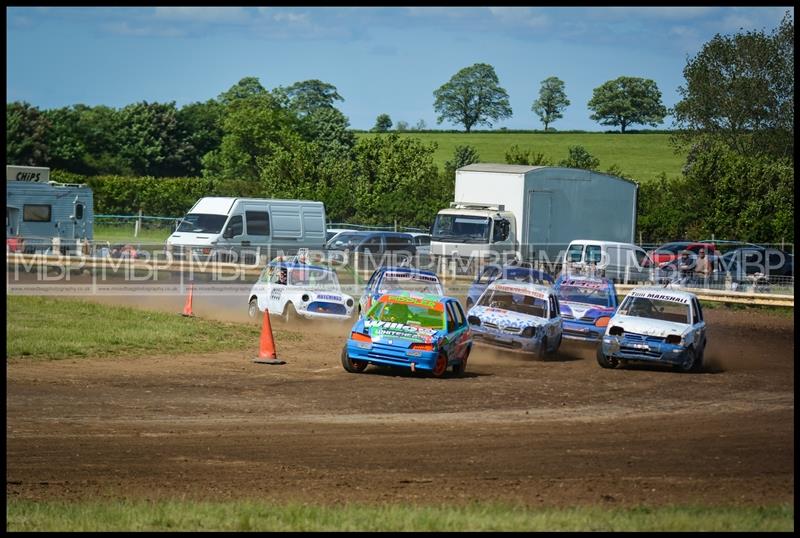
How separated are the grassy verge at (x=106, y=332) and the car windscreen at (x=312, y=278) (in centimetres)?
147

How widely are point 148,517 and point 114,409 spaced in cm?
635

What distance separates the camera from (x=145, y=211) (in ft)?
219

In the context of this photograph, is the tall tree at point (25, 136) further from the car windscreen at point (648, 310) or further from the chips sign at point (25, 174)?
the car windscreen at point (648, 310)

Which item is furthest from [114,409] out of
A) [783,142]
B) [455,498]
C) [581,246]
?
[783,142]

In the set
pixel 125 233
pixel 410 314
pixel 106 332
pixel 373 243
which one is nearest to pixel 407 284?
pixel 410 314

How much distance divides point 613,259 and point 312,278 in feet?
49.9

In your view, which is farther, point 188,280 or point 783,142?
point 783,142

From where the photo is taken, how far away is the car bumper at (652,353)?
71.6 feet

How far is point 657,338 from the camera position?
21.9 meters

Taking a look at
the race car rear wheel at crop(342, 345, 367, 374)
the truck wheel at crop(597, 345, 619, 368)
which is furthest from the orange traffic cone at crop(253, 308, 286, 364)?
the truck wheel at crop(597, 345, 619, 368)

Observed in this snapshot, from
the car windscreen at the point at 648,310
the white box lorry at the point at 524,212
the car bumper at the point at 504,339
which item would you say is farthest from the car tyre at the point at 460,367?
the white box lorry at the point at 524,212

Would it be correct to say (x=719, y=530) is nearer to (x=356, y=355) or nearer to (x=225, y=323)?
(x=356, y=355)

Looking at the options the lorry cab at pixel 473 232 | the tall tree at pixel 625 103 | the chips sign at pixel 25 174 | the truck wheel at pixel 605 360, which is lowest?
the truck wheel at pixel 605 360

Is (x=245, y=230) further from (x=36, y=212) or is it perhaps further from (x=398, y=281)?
(x=398, y=281)
